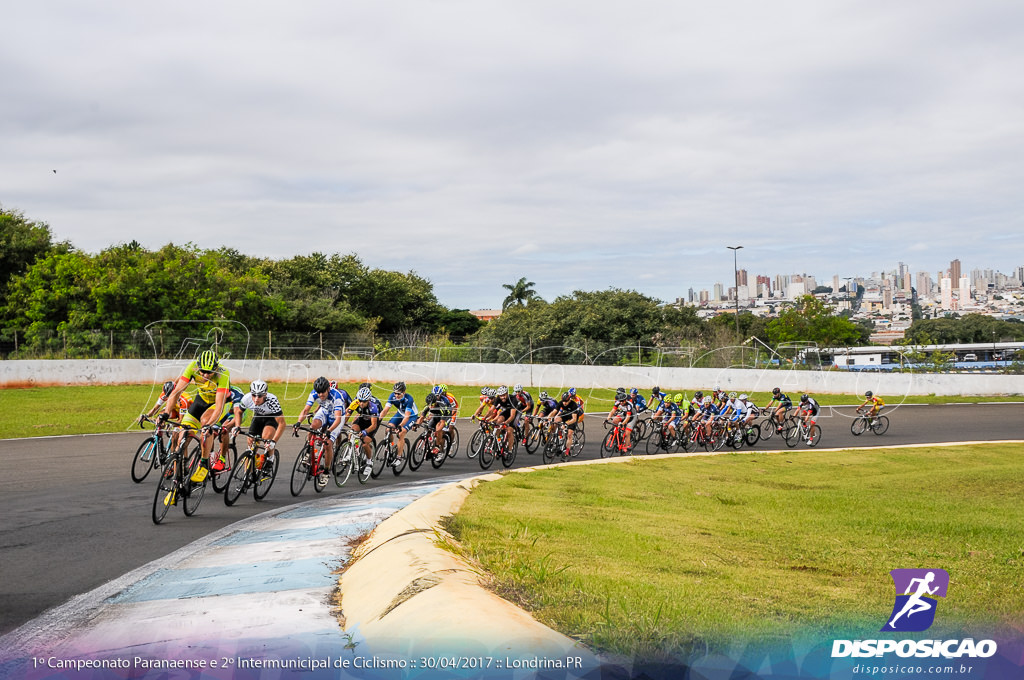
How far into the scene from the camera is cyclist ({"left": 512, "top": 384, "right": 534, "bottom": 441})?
21156 millimetres

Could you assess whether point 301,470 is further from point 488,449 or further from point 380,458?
point 488,449

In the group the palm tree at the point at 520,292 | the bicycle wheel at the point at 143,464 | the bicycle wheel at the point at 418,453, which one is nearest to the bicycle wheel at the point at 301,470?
the bicycle wheel at the point at 143,464

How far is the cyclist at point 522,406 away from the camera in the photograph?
69.4 feet

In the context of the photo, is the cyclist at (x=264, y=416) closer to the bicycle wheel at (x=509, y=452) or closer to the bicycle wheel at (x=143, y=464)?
the bicycle wheel at (x=143, y=464)

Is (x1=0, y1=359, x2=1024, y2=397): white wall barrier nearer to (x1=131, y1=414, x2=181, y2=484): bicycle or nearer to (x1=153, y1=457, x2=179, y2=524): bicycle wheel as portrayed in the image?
(x1=131, y1=414, x2=181, y2=484): bicycle

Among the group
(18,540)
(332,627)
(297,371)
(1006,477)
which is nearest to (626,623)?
(332,627)

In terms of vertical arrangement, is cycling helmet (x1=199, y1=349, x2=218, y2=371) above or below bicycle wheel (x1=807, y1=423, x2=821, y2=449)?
above

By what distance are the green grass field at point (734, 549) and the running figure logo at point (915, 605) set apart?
5.0 inches

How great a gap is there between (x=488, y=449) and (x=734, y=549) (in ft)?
34.4

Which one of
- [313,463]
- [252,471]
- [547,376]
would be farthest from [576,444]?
[547,376]

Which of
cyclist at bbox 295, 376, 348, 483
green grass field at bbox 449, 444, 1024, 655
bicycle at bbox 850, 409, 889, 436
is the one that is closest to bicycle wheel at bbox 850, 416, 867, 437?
bicycle at bbox 850, 409, 889, 436

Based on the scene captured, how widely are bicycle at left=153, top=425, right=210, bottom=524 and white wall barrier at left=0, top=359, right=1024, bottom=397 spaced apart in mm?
31494

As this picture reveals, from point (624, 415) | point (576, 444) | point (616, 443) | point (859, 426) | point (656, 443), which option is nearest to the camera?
point (576, 444)

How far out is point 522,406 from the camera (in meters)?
21.8
